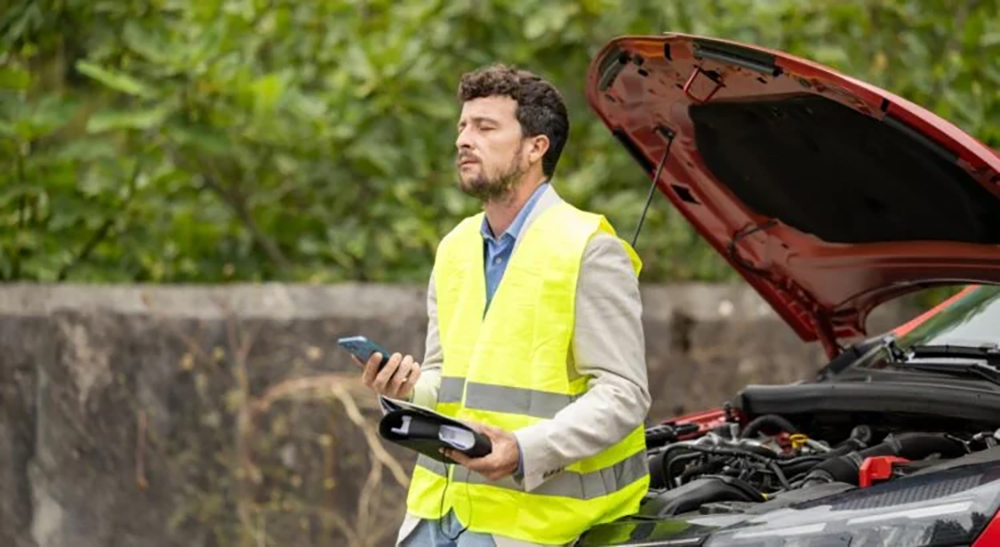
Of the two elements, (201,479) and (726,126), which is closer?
(726,126)

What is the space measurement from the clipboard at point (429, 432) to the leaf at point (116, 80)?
13.5ft

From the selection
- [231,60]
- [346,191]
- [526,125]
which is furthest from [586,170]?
[526,125]

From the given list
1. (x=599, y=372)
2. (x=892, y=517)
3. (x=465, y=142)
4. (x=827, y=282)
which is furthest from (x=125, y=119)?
(x=892, y=517)

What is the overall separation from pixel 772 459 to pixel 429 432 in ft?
3.91

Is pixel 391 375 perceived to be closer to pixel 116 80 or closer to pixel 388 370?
pixel 388 370

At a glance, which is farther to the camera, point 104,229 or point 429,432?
point 104,229

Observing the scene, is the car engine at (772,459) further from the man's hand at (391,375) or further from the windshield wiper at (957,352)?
the man's hand at (391,375)

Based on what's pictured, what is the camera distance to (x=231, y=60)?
8.30 m

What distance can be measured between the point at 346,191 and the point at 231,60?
83cm

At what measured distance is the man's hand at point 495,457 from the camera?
404 cm

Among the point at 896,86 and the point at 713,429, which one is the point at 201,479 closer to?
the point at 713,429

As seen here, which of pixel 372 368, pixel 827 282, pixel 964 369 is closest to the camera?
pixel 372 368

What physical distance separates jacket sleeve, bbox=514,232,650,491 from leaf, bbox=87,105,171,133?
4034mm

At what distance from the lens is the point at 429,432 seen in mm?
4035
